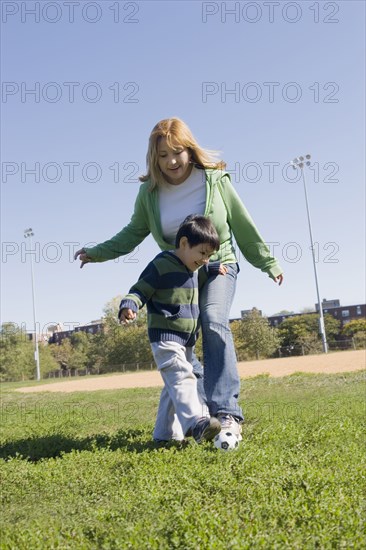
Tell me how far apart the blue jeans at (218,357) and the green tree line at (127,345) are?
4379 cm

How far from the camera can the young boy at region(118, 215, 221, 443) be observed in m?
3.97

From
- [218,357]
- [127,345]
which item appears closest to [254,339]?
[127,345]

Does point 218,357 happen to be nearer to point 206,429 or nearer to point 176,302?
point 176,302

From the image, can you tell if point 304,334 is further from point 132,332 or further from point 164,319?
point 164,319

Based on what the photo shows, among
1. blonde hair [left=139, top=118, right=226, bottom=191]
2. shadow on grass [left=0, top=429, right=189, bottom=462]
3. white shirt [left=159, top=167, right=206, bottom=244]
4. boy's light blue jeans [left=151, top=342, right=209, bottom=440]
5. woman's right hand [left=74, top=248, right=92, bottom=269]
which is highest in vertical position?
blonde hair [left=139, top=118, right=226, bottom=191]

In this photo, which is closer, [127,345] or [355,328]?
[127,345]

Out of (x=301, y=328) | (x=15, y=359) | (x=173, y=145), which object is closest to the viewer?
(x=173, y=145)

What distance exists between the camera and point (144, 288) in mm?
4098

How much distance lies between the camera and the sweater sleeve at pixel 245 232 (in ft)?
15.1

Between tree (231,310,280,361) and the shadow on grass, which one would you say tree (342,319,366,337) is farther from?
the shadow on grass

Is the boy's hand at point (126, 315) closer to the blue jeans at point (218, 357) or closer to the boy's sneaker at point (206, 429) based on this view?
the blue jeans at point (218, 357)

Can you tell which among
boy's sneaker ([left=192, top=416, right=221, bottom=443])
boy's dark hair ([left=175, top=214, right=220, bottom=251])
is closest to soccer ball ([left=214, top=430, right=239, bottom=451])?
boy's sneaker ([left=192, top=416, right=221, bottom=443])

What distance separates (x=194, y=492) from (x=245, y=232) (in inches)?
93.2

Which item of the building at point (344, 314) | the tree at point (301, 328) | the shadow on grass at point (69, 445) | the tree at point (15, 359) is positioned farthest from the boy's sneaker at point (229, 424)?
the building at point (344, 314)
